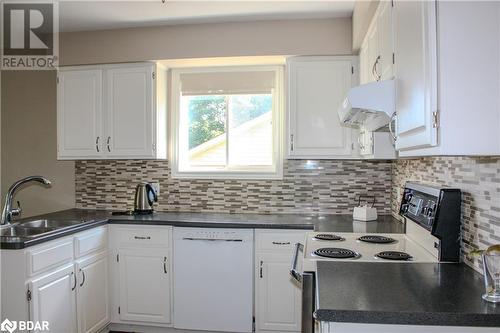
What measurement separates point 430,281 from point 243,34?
7.61 ft

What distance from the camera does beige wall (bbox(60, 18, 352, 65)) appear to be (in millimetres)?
2965

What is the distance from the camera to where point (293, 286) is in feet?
8.94

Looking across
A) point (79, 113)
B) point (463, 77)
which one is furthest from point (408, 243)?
point (79, 113)

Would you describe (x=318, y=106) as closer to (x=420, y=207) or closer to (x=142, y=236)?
(x=420, y=207)

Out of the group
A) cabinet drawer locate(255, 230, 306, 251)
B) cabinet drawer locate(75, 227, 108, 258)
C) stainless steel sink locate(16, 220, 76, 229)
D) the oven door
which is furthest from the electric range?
stainless steel sink locate(16, 220, 76, 229)

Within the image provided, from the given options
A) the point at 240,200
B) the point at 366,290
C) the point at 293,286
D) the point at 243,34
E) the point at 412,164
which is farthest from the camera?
the point at 240,200

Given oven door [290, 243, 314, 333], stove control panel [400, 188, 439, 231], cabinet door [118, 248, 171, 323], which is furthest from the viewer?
cabinet door [118, 248, 171, 323]

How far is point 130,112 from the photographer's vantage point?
10.4 feet

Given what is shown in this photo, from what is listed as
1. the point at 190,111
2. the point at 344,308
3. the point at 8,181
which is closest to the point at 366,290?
the point at 344,308

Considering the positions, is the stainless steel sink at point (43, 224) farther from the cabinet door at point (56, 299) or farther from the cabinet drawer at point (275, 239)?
the cabinet drawer at point (275, 239)

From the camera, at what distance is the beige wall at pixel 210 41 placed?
2.96 m

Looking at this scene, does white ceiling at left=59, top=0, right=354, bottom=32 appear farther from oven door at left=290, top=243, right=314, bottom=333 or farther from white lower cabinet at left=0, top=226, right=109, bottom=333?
oven door at left=290, top=243, right=314, bottom=333

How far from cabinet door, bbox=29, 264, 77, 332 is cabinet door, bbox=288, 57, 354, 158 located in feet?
5.90

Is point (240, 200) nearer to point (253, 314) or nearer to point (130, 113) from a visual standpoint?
point (253, 314)
